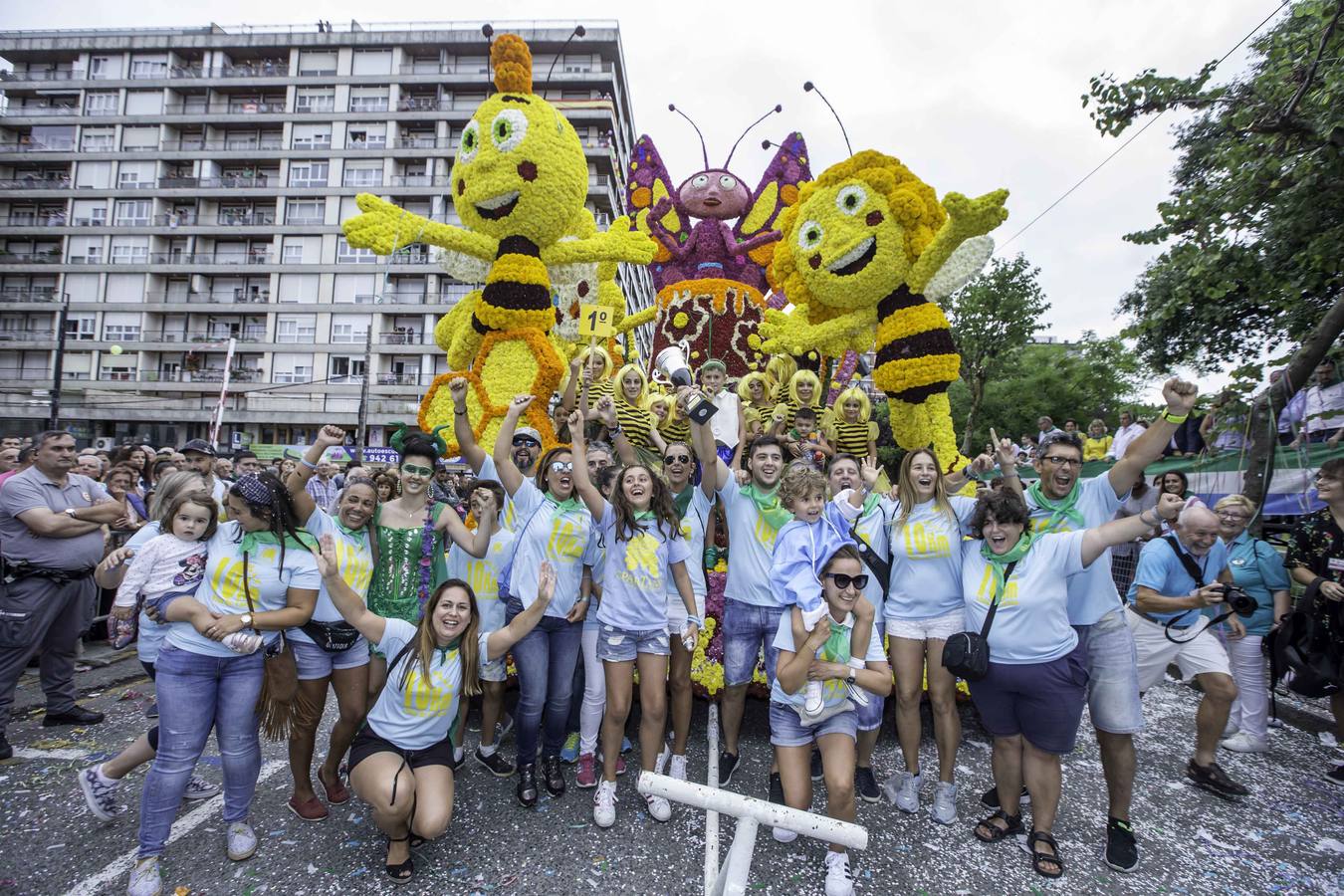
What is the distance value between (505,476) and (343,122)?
4042cm

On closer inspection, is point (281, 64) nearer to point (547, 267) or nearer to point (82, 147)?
point (82, 147)

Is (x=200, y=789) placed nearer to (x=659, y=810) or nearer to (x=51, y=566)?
(x=51, y=566)

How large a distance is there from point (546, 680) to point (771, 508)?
4.99 ft

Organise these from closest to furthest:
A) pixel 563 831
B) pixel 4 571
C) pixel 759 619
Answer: pixel 563 831 < pixel 759 619 < pixel 4 571

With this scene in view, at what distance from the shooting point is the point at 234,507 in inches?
113

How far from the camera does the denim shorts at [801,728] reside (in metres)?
2.81

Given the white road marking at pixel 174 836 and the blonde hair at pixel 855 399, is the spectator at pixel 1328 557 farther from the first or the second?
the white road marking at pixel 174 836

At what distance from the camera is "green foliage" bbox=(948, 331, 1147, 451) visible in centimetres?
2388

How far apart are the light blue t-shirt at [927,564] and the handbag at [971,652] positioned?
12.8 inches

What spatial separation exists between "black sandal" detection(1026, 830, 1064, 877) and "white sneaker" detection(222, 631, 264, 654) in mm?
3521

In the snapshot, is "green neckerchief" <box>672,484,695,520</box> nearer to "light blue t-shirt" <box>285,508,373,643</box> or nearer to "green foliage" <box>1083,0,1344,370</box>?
"light blue t-shirt" <box>285,508,373,643</box>

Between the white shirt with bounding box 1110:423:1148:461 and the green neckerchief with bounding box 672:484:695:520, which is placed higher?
the white shirt with bounding box 1110:423:1148:461

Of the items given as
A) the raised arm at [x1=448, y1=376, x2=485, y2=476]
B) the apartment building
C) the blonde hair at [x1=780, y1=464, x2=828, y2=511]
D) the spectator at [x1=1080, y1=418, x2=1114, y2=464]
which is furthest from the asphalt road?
the apartment building

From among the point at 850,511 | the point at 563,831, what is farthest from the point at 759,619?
the point at 563,831
